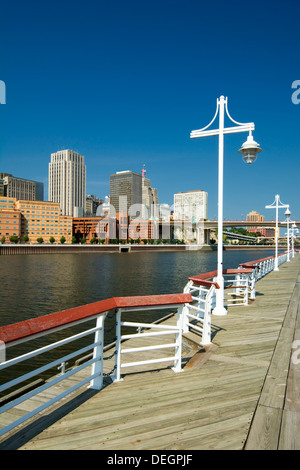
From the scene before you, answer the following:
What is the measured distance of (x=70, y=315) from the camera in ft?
12.7

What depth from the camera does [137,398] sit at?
4.14m

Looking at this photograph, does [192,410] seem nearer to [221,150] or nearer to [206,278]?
[206,278]

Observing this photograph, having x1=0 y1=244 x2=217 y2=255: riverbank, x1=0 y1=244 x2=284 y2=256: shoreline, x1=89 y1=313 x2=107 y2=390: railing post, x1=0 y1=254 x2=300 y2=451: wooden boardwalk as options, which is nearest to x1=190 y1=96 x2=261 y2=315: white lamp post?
x1=0 y1=254 x2=300 y2=451: wooden boardwalk

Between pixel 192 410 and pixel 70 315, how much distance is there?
1862 millimetres

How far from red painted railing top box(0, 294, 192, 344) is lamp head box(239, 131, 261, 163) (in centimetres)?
557

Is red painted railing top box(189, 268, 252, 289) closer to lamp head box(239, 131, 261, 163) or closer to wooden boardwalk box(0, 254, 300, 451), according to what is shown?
wooden boardwalk box(0, 254, 300, 451)

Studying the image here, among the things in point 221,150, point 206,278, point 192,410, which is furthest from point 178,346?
point 221,150

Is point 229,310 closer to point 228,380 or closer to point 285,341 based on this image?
point 285,341

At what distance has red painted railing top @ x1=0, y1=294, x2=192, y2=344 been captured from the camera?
3.12m

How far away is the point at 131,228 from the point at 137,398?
572ft

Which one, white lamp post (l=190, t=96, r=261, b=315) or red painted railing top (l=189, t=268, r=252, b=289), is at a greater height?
white lamp post (l=190, t=96, r=261, b=315)

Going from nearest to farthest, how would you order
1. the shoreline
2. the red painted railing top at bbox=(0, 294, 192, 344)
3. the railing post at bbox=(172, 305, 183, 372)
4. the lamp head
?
the red painted railing top at bbox=(0, 294, 192, 344) < the railing post at bbox=(172, 305, 183, 372) < the lamp head < the shoreline

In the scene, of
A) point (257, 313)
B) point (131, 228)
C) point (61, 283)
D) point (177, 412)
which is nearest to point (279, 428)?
point (177, 412)

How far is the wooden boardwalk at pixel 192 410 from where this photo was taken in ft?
10.4
